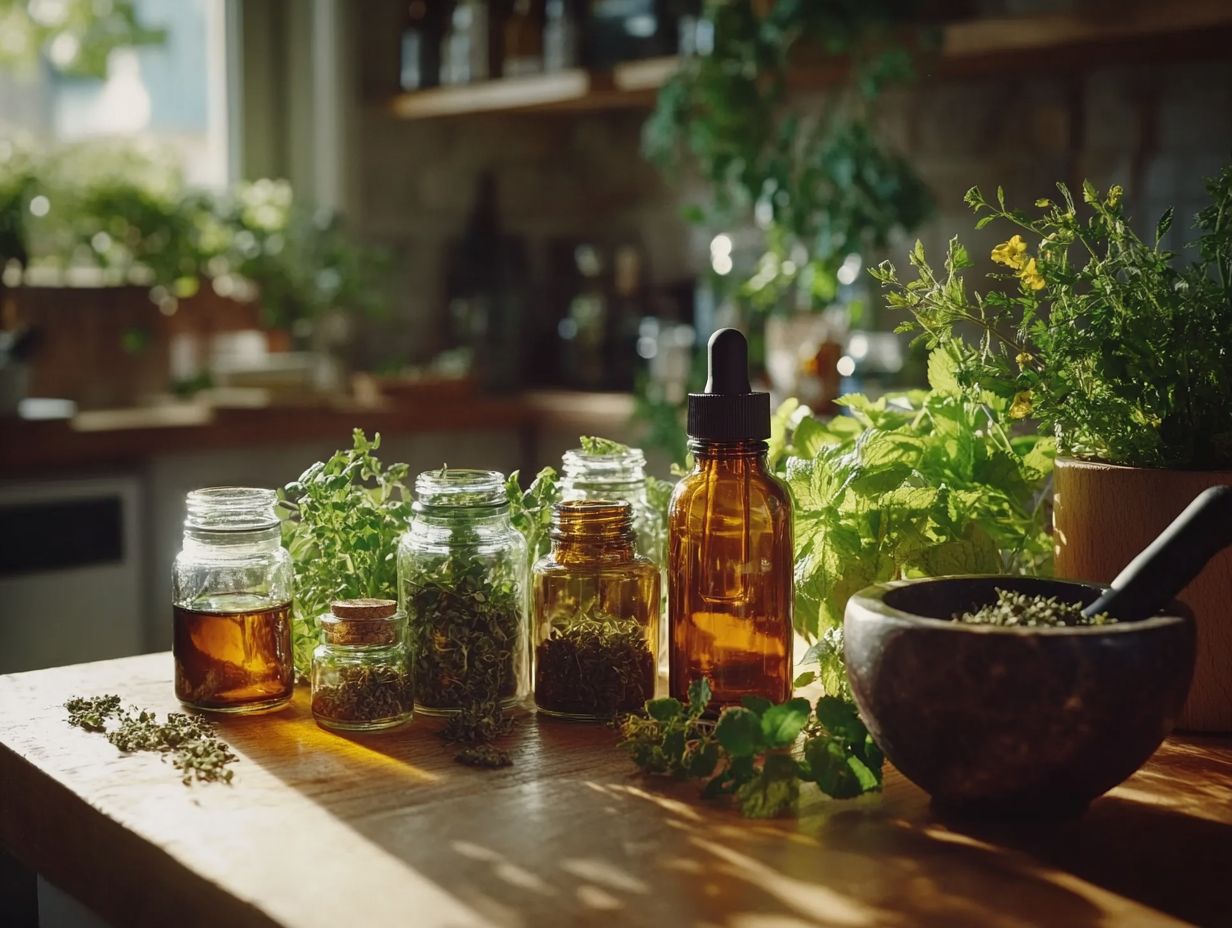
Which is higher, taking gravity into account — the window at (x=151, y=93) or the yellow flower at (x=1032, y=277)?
the window at (x=151, y=93)

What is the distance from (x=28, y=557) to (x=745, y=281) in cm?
133

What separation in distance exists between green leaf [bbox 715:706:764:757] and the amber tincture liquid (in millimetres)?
329

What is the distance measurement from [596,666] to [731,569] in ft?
0.36

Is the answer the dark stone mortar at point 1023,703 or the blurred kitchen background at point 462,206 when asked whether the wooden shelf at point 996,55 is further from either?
the dark stone mortar at point 1023,703

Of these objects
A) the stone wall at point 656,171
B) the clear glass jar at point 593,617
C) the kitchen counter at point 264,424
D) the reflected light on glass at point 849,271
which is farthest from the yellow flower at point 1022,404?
the kitchen counter at point 264,424

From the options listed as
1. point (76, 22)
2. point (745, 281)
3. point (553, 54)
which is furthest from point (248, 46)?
point (745, 281)

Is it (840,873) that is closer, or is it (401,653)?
(840,873)

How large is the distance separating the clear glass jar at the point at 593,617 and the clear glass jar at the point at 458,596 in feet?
0.09

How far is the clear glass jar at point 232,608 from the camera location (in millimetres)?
971

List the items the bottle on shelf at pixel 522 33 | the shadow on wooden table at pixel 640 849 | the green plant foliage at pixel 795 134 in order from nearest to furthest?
1. the shadow on wooden table at pixel 640 849
2. the green plant foliage at pixel 795 134
3. the bottle on shelf at pixel 522 33

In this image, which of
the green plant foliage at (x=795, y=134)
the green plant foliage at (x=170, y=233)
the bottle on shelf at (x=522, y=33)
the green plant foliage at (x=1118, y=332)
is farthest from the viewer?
the bottle on shelf at (x=522, y=33)

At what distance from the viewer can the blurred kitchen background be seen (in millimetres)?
2396

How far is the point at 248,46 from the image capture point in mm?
3215

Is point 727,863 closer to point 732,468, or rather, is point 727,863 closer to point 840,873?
point 840,873
